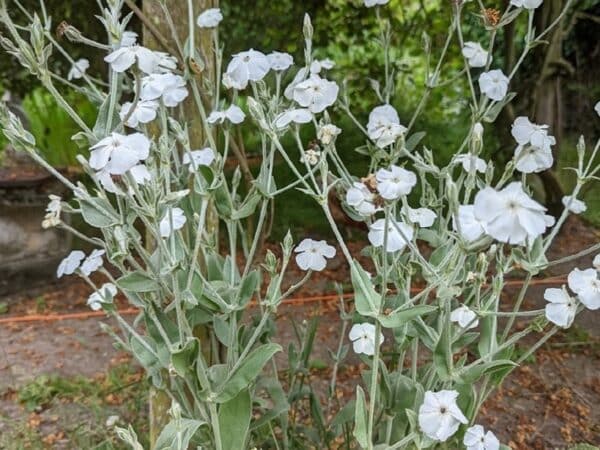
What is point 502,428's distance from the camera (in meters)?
1.60

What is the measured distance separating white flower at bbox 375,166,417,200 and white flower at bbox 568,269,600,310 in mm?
296

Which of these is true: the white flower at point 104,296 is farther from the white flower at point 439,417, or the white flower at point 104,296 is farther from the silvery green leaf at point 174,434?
the white flower at point 439,417

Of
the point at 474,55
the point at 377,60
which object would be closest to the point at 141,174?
the point at 474,55

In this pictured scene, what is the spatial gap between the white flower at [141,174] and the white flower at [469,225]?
407 millimetres

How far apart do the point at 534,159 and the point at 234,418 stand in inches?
23.3

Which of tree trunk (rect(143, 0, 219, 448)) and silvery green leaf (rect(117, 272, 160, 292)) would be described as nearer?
silvery green leaf (rect(117, 272, 160, 292))

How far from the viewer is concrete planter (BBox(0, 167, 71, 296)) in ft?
8.64

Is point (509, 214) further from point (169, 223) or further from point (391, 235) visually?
point (169, 223)

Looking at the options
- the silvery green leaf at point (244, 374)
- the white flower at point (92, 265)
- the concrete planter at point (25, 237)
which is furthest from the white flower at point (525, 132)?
the concrete planter at point (25, 237)

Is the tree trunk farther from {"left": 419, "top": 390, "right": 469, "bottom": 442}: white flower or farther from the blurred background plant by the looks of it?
the blurred background plant

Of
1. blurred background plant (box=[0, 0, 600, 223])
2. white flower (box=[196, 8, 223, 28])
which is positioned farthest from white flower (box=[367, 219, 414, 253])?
blurred background plant (box=[0, 0, 600, 223])

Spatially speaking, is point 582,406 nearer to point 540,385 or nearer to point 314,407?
point 540,385

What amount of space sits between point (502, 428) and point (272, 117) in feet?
3.55

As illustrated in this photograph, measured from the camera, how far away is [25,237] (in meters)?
2.68
